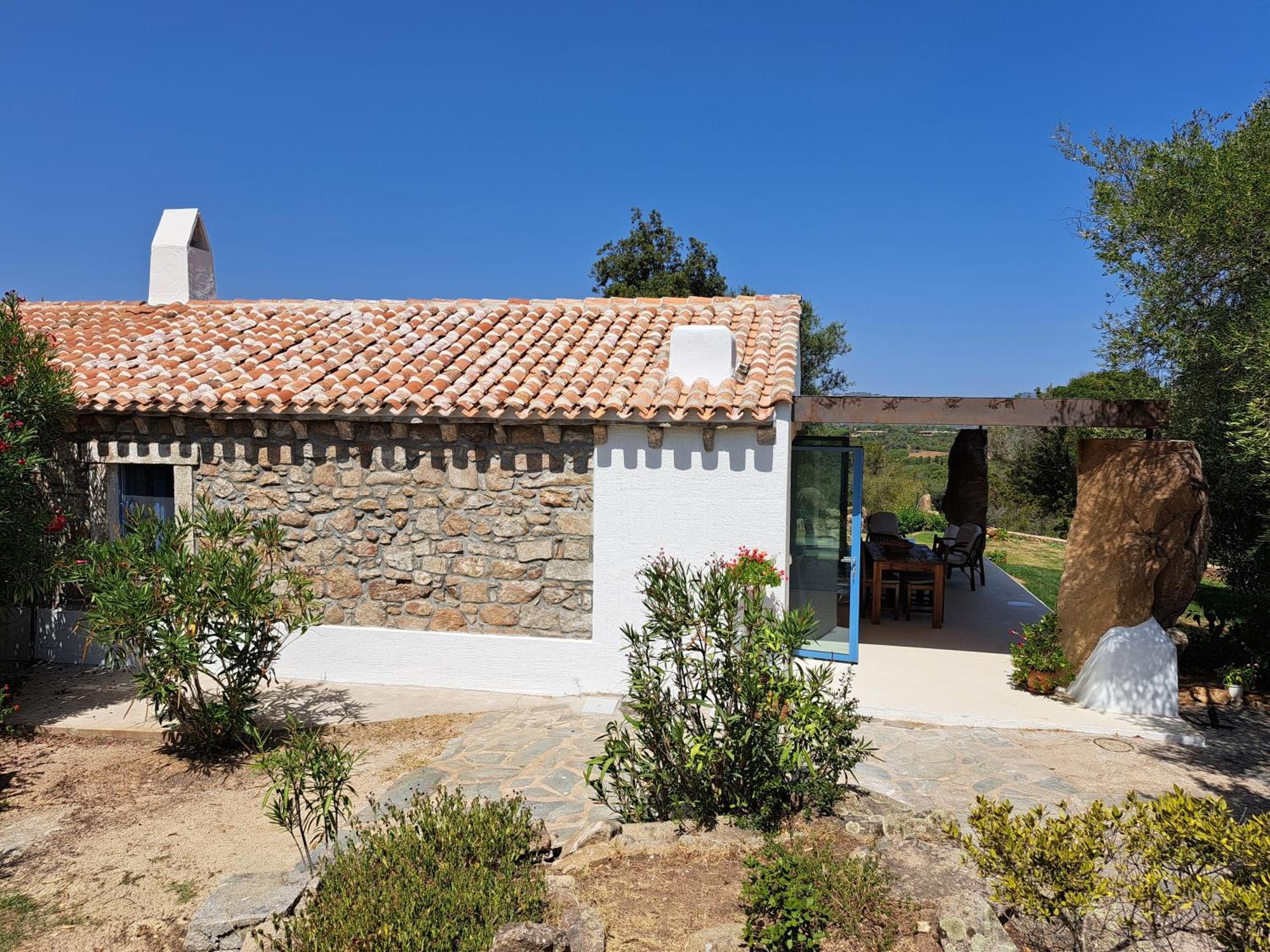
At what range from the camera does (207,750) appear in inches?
262

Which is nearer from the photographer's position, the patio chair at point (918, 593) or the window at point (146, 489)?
the window at point (146, 489)

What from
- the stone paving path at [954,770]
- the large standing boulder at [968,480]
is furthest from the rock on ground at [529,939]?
the large standing boulder at [968,480]

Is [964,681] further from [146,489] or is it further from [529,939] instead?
[146,489]

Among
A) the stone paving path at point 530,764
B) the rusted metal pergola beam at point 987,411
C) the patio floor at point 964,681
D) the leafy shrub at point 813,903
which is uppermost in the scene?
the rusted metal pergola beam at point 987,411

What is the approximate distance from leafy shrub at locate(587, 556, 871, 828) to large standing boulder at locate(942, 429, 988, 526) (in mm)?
9517

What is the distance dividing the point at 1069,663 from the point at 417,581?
270 inches

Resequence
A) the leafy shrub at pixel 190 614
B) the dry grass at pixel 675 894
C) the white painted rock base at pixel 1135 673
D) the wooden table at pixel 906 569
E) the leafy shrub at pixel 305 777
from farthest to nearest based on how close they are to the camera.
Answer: the wooden table at pixel 906 569 → the white painted rock base at pixel 1135 673 → the leafy shrub at pixel 190 614 → the leafy shrub at pixel 305 777 → the dry grass at pixel 675 894

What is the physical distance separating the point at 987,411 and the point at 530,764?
5.34 meters

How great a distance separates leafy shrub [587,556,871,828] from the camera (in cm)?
450

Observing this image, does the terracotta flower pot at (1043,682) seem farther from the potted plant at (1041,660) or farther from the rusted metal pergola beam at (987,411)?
the rusted metal pergola beam at (987,411)

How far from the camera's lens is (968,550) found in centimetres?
1225

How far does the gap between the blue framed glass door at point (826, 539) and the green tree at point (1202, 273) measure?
310 centimetres

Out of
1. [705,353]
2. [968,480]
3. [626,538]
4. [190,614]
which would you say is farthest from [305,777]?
[968,480]

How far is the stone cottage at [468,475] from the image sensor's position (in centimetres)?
781
